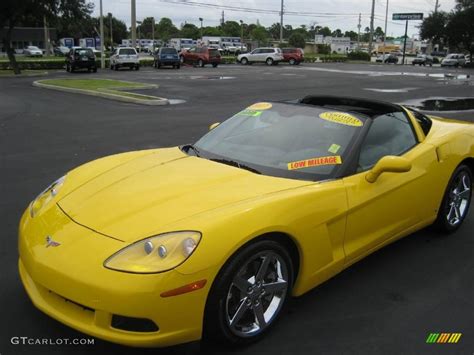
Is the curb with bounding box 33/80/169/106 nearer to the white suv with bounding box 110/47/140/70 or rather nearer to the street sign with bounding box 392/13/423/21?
the white suv with bounding box 110/47/140/70

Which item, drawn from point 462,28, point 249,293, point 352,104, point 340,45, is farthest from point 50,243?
point 340,45

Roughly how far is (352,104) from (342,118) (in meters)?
0.47

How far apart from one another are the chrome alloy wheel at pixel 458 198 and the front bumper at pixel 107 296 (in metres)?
3.01

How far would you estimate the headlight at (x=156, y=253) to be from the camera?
8.18 ft

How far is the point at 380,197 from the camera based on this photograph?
358cm

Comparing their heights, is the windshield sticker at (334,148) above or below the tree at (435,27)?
below

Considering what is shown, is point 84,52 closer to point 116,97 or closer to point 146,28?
point 116,97

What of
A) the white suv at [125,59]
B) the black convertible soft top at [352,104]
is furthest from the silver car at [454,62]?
the black convertible soft top at [352,104]

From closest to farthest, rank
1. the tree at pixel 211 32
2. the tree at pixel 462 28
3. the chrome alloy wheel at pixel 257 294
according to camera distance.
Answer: the chrome alloy wheel at pixel 257 294, the tree at pixel 462 28, the tree at pixel 211 32

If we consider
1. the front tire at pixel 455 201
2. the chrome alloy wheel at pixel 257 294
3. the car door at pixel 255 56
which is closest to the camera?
the chrome alloy wheel at pixel 257 294

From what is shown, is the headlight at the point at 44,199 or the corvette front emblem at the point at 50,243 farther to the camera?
the headlight at the point at 44,199

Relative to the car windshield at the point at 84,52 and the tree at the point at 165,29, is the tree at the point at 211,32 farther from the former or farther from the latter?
the car windshield at the point at 84,52

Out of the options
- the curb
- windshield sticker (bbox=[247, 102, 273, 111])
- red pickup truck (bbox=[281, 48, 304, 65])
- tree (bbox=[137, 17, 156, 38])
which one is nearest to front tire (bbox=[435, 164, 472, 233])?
windshield sticker (bbox=[247, 102, 273, 111])

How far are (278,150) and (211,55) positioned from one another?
4056 centimetres
